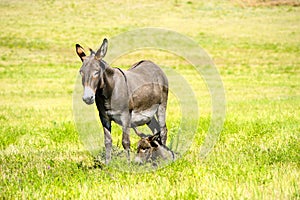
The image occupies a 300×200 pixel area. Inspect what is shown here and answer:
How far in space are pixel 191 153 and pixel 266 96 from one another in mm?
14944

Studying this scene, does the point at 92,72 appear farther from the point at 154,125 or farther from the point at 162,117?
the point at 154,125

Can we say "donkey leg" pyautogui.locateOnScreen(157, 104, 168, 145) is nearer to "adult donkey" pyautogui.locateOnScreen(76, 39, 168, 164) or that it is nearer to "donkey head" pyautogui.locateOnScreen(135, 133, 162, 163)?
"adult donkey" pyautogui.locateOnScreen(76, 39, 168, 164)

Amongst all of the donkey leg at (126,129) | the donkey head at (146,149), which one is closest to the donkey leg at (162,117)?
the donkey head at (146,149)

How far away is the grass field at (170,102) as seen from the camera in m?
6.68

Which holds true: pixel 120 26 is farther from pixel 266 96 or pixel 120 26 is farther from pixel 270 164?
pixel 270 164

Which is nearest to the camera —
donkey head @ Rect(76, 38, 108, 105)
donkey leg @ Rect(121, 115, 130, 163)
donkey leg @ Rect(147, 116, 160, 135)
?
donkey head @ Rect(76, 38, 108, 105)

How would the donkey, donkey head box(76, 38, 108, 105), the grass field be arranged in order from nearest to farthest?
the grass field < donkey head box(76, 38, 108, 105) < the donkey

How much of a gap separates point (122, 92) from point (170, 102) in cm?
1383

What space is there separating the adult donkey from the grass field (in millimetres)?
778

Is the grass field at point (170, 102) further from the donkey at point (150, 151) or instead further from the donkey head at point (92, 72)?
the donkey head at point (92, 72)

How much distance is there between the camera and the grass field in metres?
6.68

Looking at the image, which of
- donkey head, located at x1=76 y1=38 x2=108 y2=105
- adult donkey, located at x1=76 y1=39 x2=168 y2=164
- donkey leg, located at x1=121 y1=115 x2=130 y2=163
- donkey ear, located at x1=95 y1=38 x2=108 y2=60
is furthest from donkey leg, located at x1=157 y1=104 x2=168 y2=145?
donkey ear, located at x1=95 y1=38 x2=108 y2=60

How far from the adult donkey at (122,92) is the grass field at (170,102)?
78 cm

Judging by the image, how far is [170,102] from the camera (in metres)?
21.5
